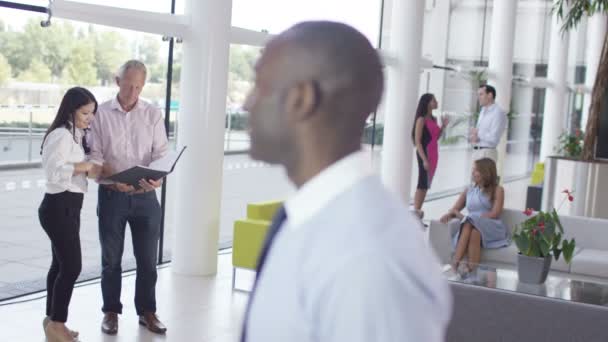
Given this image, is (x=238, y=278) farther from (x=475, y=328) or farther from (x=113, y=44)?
(x=475, y=328)

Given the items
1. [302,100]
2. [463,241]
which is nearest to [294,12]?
[463,241]

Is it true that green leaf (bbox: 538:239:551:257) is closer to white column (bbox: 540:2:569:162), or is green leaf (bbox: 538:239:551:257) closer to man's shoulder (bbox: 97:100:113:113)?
man's shoulder (bbox: 97:100:113:113)

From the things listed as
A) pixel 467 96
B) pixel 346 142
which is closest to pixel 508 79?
pixel 467 96

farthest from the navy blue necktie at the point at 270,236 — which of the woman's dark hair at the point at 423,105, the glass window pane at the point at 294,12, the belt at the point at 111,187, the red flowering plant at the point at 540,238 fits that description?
the woman's dark hair at the point at 423,105

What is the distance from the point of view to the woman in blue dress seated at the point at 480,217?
7363mm

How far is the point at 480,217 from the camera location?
24.5ft

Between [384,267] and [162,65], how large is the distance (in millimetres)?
6746

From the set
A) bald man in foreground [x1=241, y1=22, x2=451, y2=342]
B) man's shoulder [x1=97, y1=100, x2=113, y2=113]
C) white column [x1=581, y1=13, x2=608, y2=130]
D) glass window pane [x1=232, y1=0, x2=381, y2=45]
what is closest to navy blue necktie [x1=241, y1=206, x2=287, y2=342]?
bald man in foreground [x1=241, y1=22, x2=451, y2=342]

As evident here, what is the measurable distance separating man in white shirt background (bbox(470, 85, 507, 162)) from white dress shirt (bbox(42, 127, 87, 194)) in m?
7.07

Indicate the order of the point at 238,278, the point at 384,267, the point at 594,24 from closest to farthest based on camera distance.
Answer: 1. the point at 384,267
2. the point at 238,278
3. the point at 594,24

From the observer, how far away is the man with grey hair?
5.26 metres

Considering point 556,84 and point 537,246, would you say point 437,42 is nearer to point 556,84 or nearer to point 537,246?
point 556,84

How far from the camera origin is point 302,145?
1147 mm

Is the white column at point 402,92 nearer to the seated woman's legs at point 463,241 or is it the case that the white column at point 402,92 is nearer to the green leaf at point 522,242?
the seated woman's legs at point 463,241
